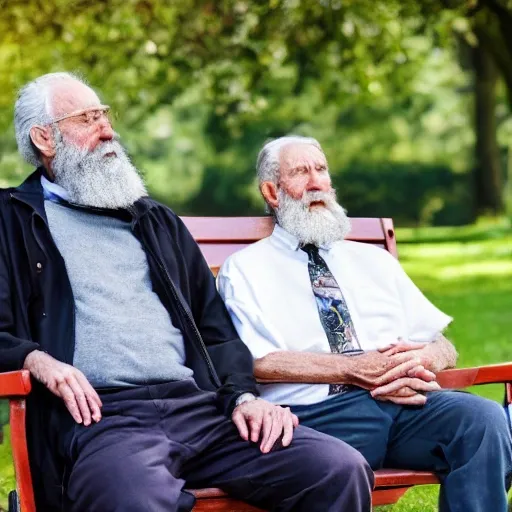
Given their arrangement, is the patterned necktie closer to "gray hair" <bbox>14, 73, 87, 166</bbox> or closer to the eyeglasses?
the eyeglasses

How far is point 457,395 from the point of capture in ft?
13.7

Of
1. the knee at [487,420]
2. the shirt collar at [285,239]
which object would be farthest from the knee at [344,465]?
the shirt collar at [285,239]

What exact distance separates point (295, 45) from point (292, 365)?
7901mm

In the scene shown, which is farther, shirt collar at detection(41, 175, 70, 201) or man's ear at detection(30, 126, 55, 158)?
man's ear at detection(30, 126, 55, 158)

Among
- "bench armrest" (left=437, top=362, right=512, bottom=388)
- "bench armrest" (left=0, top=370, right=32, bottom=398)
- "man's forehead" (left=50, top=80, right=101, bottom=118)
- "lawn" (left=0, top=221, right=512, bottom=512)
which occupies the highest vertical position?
"man's forehead" (left=50, top=80, right=101, bottom=118)

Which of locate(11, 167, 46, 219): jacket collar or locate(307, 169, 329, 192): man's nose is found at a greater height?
locate(11, 167, 46, 219): jacket collar

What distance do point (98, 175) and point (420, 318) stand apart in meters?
1.40

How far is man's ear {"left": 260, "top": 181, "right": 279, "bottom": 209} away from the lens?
15.7 ft

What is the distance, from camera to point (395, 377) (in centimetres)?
424

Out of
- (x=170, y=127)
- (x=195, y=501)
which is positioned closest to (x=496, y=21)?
(x=195, y=501)

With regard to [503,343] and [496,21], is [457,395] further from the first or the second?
[496,21]

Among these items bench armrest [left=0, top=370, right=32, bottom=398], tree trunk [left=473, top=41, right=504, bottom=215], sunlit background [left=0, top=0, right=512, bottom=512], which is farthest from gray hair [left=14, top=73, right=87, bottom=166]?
tree trunk [left=473, top=41, right=504, bottom=215]

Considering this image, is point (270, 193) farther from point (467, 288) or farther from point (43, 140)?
point (467, 288)

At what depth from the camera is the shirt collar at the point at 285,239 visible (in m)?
4.61
